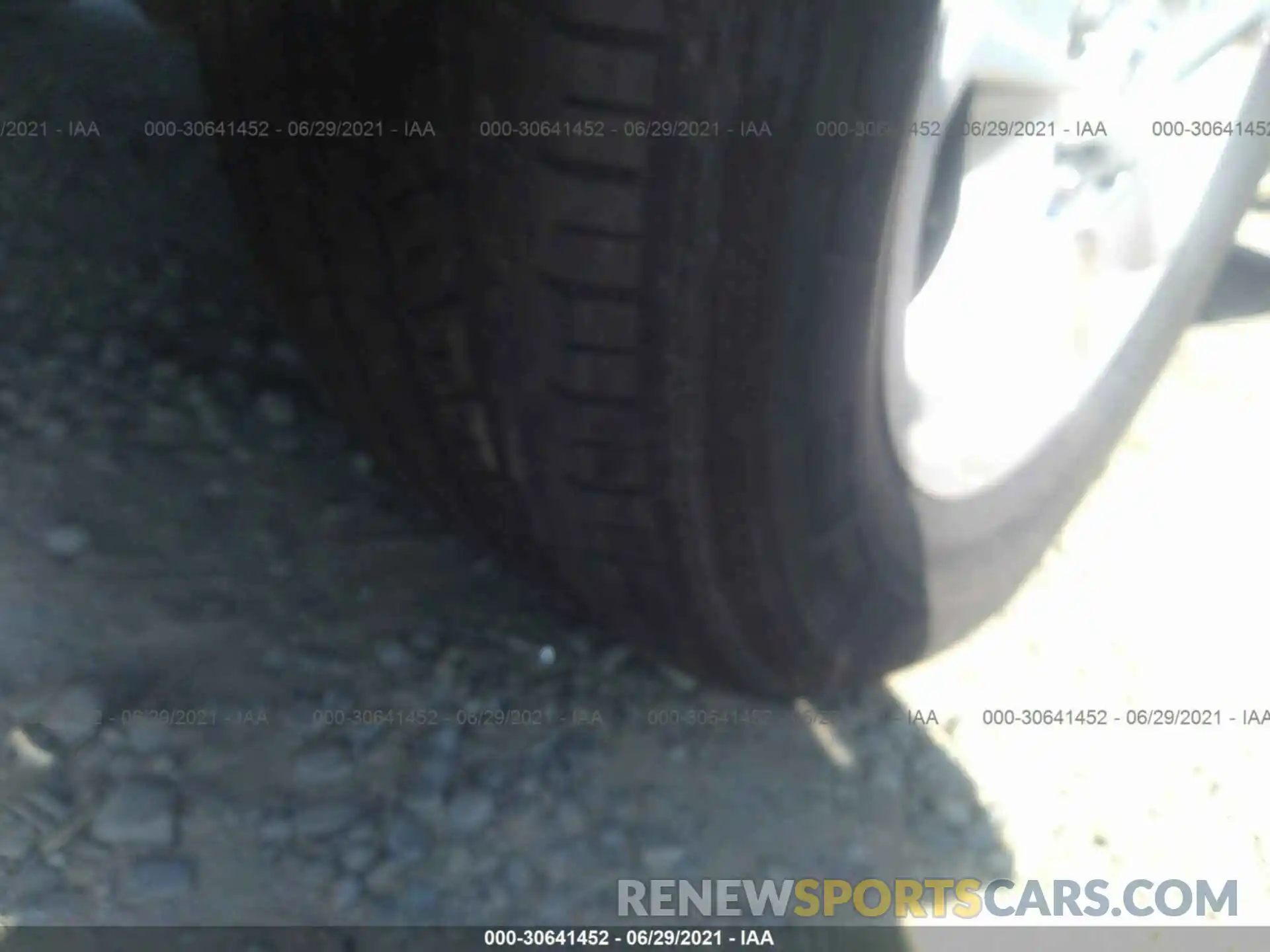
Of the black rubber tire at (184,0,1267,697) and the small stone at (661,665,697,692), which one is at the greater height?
the black rubber tire at (184,0,1267,697)

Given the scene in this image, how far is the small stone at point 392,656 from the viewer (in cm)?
147

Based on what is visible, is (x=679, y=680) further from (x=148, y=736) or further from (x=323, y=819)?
(x=148, y=736)

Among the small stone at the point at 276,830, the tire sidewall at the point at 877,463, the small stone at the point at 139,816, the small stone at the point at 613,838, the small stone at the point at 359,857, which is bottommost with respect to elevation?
the small stone at the point at 613,838

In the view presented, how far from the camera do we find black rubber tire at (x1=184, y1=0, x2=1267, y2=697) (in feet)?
3.10

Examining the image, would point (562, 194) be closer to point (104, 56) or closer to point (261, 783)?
point (261, 783)

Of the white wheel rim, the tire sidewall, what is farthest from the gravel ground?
the white wheel rim

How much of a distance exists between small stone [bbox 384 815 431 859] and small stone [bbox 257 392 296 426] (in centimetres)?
70

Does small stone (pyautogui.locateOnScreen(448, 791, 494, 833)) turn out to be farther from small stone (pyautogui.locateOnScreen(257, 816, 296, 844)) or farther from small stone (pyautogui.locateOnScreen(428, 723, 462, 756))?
small stone (pyautogui.locateOnScreen(257, 816, 296, 844))

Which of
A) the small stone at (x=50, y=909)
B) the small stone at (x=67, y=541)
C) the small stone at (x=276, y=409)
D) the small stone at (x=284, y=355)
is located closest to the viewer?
the small stone at (x=50, y=909)

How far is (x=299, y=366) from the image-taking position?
1.90 metres

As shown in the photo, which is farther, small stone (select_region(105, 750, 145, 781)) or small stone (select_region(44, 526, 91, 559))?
small stone (select_region(44, 526, 91, 559))

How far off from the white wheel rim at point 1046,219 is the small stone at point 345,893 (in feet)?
2.24

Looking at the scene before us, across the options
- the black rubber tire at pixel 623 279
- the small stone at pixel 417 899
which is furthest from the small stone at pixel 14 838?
the black rubber tire at pixel 623 279

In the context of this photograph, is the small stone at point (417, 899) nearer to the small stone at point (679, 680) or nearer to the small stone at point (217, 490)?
the small stone at point (679, 680)
